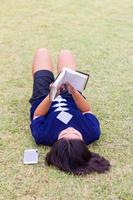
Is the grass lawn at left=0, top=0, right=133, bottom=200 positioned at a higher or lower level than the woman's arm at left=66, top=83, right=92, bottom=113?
lower

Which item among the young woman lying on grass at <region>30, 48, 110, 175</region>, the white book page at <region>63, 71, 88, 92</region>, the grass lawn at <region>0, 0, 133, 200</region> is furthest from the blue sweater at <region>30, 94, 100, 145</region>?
the white book page at <region>63, 71, 88, 92</region>

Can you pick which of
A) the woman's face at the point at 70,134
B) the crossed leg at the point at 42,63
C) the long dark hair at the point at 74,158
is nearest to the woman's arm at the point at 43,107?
the woman's face at the point at 70,134

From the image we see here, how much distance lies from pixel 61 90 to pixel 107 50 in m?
2.13

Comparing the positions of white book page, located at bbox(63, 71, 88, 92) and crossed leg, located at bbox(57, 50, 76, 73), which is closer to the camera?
white book page, located at bbox(63, 71, 88, 92)

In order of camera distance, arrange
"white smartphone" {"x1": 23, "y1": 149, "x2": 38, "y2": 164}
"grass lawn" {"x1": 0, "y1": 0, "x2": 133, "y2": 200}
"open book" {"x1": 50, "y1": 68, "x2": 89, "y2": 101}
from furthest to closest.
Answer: "open book" {"x1": 50, "y1": 68, "x2": 89, "y2": 101} < "white smartphone" {"x1": 23, "y1": 149, "x2": 38, "y2": 164} < "grass lawn" {"x1": 0, "y1": 0, "x2": 133, "y2": 200}

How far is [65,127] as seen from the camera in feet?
11.3

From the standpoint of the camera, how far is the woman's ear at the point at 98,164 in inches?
128

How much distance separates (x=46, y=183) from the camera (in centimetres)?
315

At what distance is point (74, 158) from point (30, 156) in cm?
46

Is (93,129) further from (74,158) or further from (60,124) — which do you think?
(74,158)

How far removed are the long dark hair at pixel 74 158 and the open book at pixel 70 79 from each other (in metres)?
0.44

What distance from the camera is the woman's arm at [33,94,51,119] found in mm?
3611

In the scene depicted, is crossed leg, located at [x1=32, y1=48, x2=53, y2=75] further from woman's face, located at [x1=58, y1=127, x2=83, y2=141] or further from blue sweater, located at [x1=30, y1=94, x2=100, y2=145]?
woman's face, located at [x1=58, y1=127, x2=83, y2=141]

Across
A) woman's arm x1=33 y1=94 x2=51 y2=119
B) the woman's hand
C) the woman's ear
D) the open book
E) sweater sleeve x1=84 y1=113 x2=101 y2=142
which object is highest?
the open book
